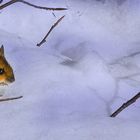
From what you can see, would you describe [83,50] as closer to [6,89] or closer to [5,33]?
[5,33]

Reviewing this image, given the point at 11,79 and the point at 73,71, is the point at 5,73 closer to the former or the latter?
the point at 11,79

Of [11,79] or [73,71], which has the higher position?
[11,79]

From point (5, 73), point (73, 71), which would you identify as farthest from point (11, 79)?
point (73, 71)

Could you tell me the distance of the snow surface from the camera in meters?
1.82

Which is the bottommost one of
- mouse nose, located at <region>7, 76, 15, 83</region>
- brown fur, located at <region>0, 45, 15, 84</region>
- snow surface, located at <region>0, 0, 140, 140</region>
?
snow surface, located at <region>0, 0, 140, 140</region>

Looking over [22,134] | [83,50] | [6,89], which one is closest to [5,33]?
[83,50]

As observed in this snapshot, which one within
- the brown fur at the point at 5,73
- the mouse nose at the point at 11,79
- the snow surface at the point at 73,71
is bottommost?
the snow surface at the point at 73,71

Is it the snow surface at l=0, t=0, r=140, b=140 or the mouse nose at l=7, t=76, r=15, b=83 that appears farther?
the mouse nose at l=7, t=76, r=15, b=83

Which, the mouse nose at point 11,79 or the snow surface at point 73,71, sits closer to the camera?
the snow surface at point 73,71

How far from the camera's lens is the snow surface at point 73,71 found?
1.82m

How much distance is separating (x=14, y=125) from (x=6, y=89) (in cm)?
35

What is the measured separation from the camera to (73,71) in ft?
7.86

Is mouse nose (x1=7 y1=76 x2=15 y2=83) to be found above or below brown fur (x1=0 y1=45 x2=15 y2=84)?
below

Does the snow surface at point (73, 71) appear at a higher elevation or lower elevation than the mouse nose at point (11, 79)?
lower
